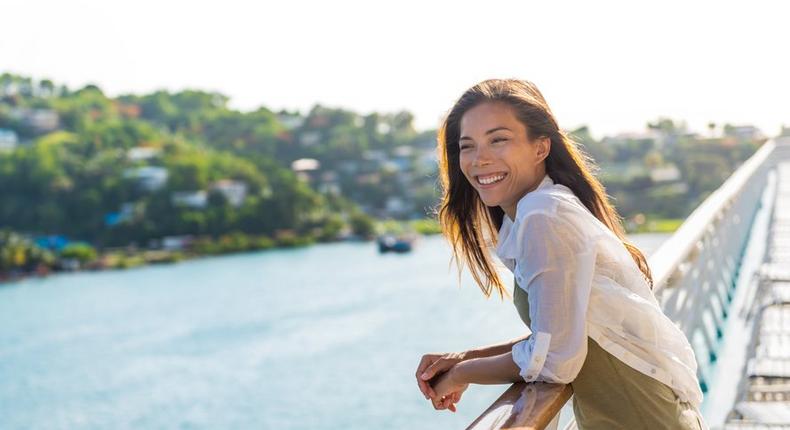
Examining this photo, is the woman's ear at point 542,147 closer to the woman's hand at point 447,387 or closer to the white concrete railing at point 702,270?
the woman's hand at point 447,387

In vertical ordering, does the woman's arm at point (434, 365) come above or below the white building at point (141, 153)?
above

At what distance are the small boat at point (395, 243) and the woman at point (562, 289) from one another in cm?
5516

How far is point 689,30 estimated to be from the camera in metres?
52.8

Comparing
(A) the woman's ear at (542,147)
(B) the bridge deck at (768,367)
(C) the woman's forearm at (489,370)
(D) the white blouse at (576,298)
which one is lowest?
(B) the bridge deck at (768,367)

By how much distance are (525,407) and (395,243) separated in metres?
55.6

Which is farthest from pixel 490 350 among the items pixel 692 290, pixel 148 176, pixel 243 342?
pixel 148 176

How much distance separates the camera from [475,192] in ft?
4.02

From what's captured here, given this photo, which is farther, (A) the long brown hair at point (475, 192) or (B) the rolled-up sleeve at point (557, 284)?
(A) the long brown hair at point (475, 192)

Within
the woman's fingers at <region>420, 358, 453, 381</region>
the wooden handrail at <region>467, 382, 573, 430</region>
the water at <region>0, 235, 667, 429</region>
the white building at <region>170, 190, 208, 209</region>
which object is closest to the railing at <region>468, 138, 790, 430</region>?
the wooden handrail at <region>467, 382, 573, 430</region>

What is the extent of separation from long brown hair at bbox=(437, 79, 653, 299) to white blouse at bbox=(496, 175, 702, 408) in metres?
0.11

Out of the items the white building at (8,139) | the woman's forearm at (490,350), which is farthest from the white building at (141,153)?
the woman's forearm at (490,350)

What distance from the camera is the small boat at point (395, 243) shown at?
56.5 meters

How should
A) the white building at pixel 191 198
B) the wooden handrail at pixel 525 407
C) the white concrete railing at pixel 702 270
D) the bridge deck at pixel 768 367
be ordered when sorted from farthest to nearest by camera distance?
the white building at pixel 191 198
the bridge deck at pixel 768 367
the white concrete railing at pixel 702 270
the wooden handrail at pixel 525 407

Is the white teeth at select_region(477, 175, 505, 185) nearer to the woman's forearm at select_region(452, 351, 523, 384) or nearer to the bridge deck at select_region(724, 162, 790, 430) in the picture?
the woman's forearm at select_region(452, 351, 523, 384)
